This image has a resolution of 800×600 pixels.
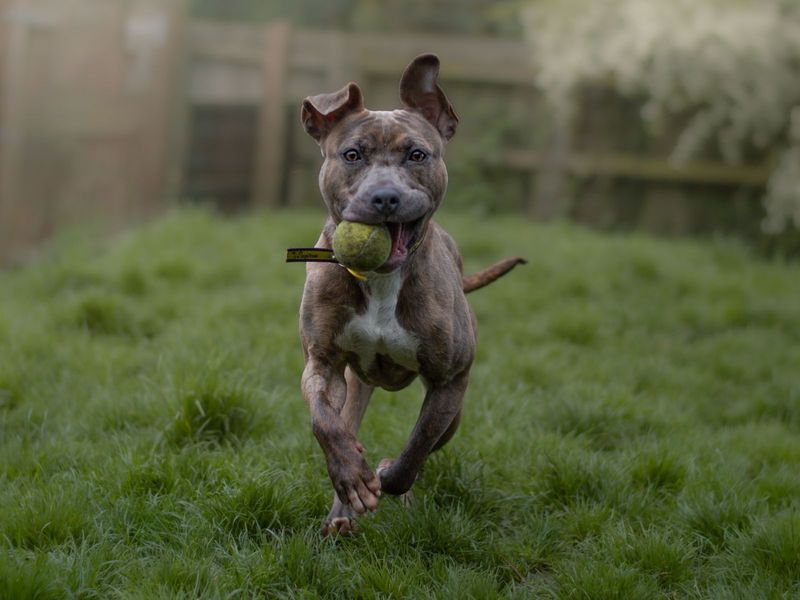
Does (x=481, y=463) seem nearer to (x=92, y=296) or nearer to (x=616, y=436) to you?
(x=616, y=436)

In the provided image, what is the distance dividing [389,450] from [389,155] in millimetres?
1554

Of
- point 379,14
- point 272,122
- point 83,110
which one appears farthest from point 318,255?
point 379,14

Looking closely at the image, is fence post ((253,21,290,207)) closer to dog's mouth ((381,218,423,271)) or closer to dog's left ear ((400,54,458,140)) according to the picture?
dog's left ear ((400,54,458,140))

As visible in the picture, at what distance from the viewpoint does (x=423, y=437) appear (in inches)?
147

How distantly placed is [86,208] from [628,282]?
15.3 feet

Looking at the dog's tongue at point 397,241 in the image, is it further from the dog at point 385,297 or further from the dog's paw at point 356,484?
the dog's paw at point 356,484

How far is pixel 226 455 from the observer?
4.29m

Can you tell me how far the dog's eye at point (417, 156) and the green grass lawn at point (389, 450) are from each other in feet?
4.40

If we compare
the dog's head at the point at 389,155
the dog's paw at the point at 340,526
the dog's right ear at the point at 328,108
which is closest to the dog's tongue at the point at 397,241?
the dog's head at the point at 389,155

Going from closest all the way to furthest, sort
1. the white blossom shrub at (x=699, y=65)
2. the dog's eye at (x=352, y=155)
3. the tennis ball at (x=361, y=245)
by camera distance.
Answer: the tennis ball at (x=361, y=245) < the dog's eye at (x=352, y=155) < the white blossom shrub at (x=699, y=65)

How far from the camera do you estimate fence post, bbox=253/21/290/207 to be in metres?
10.1

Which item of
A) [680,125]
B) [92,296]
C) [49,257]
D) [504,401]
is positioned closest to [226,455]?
[504,401]

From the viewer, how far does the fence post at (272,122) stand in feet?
33.2

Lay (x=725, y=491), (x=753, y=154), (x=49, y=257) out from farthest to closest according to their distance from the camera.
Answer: (x=753, y=154) < (x=49, y=257) < (x=725, y=491)
